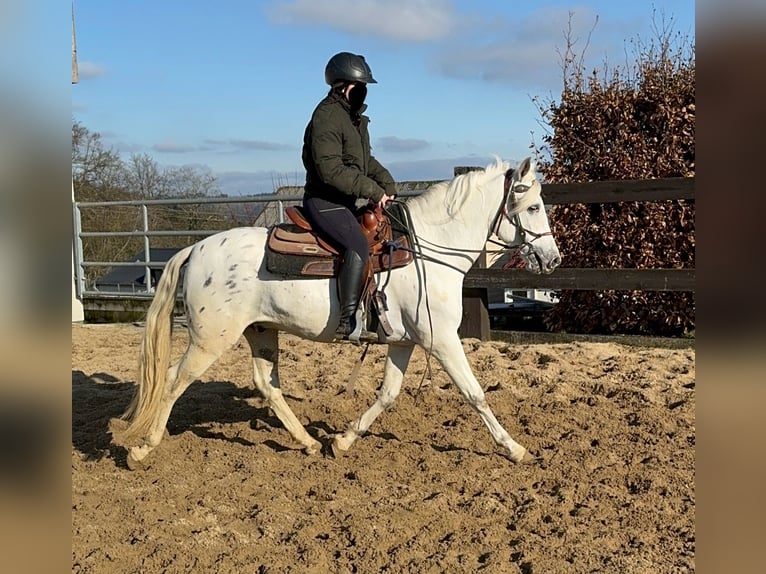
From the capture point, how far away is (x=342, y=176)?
445cm

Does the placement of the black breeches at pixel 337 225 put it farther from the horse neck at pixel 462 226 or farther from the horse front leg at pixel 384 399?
the horse front leg at pixel 384 399

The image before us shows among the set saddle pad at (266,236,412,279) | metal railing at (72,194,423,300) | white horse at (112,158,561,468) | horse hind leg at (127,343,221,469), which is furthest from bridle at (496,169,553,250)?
metal railing at (72,194,423,300)

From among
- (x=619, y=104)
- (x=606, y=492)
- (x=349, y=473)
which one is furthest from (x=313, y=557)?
(x=619, y=104)

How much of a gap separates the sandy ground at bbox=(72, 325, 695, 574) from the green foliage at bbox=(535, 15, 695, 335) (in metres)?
1.43

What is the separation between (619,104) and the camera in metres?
8.53

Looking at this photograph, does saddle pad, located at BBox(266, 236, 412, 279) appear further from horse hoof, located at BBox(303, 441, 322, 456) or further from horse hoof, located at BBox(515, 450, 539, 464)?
horse hoof, located at BBox(515, 450, 539, 464)

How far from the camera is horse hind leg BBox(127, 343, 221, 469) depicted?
4.70 m

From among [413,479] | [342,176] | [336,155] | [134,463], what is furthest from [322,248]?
[134,463]

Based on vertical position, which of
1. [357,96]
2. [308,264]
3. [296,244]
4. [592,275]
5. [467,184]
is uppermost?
[357,96]

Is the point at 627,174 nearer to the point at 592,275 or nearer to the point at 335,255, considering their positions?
the point at 592,275

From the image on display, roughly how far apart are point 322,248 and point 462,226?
0.94m

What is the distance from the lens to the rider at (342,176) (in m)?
4.46

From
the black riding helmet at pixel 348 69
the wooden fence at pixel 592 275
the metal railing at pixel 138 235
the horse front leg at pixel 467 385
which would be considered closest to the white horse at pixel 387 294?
the horse front leg at pixel 467 385
